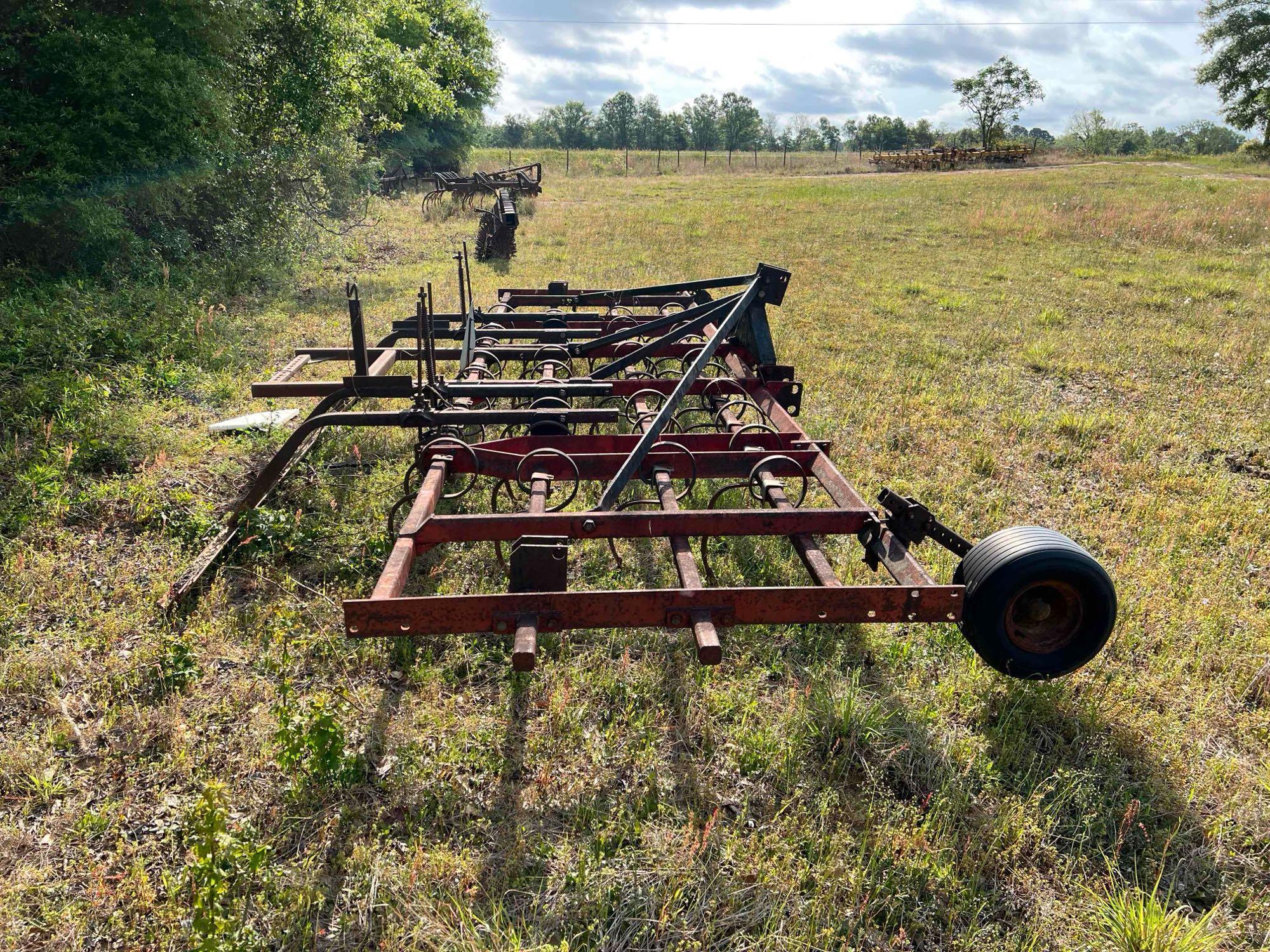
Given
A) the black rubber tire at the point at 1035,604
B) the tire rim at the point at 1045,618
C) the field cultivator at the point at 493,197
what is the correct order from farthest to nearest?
the field cultivator at the point at 493,197 → the tire rim at the point at 1045,618 → the black rubber tire at the point at 1035,604

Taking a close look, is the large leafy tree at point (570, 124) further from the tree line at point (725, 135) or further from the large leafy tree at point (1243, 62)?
the large leafy tree at point (1243, 62)

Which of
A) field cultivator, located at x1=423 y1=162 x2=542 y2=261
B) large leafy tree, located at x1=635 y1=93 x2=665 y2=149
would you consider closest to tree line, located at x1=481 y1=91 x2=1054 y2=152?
large leafy tree, located at x1=635 y1=93 x2=665 y2=149

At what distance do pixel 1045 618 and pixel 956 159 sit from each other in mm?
45581

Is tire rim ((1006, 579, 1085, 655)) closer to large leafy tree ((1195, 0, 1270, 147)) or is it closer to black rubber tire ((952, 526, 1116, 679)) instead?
black rubber tire ((952, 526, 1116, 679))

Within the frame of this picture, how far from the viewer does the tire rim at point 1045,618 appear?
316 cm

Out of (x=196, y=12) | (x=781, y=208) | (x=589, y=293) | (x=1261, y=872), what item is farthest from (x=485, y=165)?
(x=1261, y=872)

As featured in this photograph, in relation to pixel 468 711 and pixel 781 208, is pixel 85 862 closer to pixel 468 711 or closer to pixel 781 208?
pixel 468 711

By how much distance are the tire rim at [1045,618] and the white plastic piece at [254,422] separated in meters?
5.32

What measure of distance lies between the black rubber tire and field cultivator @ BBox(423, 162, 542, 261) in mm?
12125

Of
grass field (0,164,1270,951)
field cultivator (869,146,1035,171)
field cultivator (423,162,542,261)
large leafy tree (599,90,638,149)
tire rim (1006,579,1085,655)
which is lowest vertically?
grass field (0,164,1270,951)

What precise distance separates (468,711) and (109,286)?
824 centimetres

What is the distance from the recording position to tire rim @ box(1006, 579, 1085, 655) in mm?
3160

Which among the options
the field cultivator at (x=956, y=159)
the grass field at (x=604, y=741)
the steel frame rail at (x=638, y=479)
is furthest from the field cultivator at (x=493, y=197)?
the field cultivator at (x=956, y=159)

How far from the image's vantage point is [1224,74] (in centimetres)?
3909
